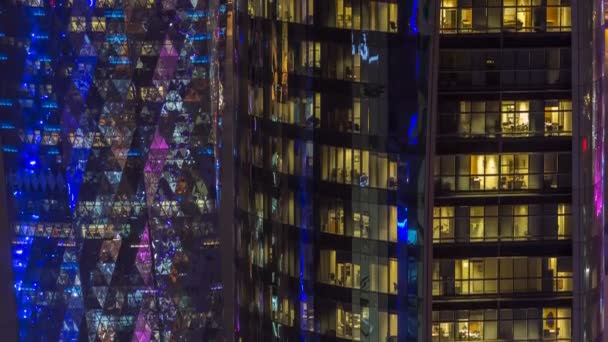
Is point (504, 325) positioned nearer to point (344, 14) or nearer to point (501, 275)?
point (501, 275)

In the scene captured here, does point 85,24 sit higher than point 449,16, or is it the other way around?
point 85,24

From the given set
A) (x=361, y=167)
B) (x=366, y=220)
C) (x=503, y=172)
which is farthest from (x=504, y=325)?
(x=361, y=167)

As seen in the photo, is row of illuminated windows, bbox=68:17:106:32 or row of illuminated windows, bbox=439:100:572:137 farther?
row of illuminated windows, bbox=68:17:106:32

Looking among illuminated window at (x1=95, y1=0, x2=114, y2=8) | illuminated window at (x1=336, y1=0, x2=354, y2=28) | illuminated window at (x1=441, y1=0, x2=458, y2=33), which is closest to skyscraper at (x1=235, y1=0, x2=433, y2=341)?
illuminated window at (x1=336, y1=0, x2=354, y2=28)

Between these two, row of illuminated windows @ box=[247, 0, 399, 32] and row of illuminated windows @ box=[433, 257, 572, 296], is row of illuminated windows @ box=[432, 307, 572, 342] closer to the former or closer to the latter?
row of illuminated windows @ box=[433, 257, 572, 296]

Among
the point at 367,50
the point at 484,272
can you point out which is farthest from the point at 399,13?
the point at 484,272

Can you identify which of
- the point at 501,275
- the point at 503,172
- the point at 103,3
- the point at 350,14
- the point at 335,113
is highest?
the point at 103,3

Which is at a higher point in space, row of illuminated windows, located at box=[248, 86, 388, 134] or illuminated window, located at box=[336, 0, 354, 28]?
illuminated window, located at box=[336, 0, 354, 28]
